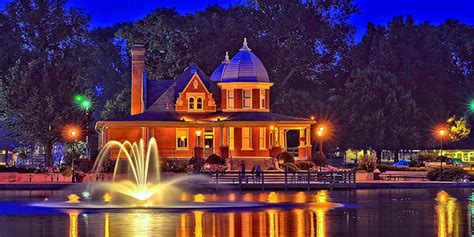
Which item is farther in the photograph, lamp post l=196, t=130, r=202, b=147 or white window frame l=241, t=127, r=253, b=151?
white window frame l=241, t=127, r=253, b=151

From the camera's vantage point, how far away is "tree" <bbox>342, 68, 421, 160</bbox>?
107625 mm

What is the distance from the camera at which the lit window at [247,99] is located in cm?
8606

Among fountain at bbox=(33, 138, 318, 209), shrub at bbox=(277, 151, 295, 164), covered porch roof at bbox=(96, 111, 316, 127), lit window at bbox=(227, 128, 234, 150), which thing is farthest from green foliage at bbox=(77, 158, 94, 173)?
shrub at bbox=(277, 151, 295, 164)

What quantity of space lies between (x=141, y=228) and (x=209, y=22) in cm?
7947

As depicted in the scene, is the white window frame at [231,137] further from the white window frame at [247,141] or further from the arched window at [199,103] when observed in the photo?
the arched window at [199,103]

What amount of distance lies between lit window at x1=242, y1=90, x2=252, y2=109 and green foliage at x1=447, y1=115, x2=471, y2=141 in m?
42.8

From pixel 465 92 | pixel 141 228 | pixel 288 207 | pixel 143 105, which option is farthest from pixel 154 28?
pixel 141 228

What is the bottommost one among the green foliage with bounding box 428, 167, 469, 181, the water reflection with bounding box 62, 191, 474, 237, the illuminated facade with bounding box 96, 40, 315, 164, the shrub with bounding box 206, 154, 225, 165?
the water reflection with bounding box 62, 191, 474, 237

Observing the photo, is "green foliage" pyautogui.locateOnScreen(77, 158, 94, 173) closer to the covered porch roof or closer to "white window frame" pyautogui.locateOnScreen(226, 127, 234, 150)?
the covered porch roof

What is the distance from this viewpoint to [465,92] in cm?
12588

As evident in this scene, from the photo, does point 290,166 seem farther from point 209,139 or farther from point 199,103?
point 199,103

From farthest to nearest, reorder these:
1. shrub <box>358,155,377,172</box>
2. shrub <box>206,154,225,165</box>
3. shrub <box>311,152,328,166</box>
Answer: shrub <box>311,152,328,166</box> → shrub <box>206,154,225,165</box> → shrub <box>358,155,377,172</box>

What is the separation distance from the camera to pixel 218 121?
8338 cm

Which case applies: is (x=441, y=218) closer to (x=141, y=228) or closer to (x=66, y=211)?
(x=141, y=228)
